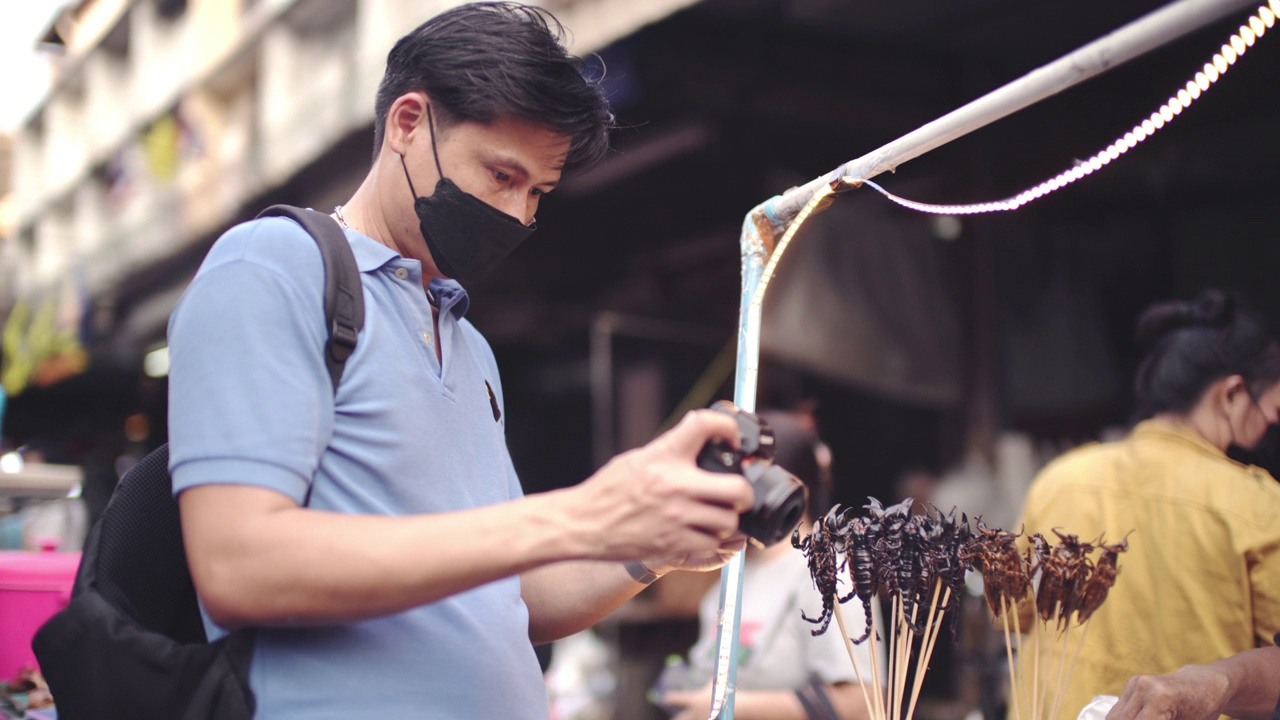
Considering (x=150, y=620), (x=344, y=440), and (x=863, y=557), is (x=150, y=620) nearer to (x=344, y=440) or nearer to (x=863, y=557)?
(x=344, y=440)

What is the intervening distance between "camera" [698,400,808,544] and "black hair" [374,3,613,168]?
1.86 ft

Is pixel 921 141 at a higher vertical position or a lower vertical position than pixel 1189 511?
higher

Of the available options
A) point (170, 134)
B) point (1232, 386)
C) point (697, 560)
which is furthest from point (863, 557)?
point (170, 134)

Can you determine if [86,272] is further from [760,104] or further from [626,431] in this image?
[760,104]

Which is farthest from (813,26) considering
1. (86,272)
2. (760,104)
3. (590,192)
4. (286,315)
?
(86,272)

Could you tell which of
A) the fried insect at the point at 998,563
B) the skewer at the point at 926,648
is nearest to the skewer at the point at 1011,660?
the fried insect at the point at 998,563

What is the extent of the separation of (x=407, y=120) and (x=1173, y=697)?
1.48 m

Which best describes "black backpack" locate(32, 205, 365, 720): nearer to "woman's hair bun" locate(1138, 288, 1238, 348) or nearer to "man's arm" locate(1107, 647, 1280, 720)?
"man's arm" locate(1107, 647, 1280, 720)

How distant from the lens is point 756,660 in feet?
9.42

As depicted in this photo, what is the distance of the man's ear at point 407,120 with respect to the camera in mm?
1449

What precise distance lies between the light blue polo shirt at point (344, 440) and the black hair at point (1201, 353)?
5.71 feet

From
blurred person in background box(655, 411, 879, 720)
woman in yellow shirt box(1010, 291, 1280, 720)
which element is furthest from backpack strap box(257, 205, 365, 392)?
woman in yellow shirt box(1010, 291, 1280, 720)

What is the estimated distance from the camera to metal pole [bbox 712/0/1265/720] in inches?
44.3

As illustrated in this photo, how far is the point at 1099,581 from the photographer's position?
1662mm
